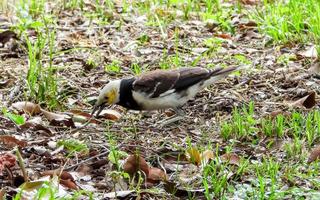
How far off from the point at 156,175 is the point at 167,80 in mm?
1451

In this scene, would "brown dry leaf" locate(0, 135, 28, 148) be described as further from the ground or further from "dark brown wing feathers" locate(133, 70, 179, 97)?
"dark brown wing feathers" locate(133, 70, 179, 97)

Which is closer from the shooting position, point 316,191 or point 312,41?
point 316,191

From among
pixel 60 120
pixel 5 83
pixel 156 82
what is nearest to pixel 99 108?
pixel 60 120

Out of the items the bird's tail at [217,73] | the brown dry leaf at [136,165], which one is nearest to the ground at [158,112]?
the brown dry leaf at [136,165]

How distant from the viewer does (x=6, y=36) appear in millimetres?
7867

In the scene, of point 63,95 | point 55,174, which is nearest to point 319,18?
point 63,95

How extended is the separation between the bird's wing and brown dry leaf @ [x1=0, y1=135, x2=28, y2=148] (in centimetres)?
110

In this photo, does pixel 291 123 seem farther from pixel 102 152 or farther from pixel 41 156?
pixel 41 156

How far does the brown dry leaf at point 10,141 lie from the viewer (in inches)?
200

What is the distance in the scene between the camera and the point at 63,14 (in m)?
9.27

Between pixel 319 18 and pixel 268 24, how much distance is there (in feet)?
2.28

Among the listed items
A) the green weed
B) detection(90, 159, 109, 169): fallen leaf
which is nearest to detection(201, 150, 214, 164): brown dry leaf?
detection(90, 159, 109, 169): fallen leaf

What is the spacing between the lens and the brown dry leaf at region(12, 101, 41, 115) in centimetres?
598

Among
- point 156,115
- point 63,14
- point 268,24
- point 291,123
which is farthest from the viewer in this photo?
point 63,14
